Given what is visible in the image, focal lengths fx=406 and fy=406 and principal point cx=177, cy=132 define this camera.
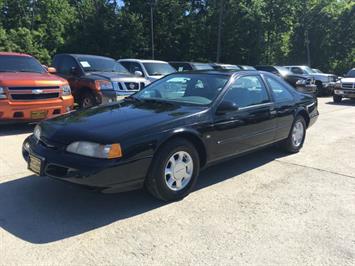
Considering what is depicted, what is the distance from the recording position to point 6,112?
761 centimetres

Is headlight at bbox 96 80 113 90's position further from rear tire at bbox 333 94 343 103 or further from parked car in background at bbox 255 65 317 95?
rear tire at bbox 333 94 343 103

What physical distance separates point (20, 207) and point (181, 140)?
184cm

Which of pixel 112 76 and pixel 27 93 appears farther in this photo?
pixel 112 76

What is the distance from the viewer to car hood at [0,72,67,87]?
773 centimetres

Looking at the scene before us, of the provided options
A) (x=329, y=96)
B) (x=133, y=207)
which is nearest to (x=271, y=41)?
(x=329, y=96)

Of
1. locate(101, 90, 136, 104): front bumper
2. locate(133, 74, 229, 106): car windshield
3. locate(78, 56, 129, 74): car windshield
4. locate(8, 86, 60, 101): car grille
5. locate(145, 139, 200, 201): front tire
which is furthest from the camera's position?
locate(78, 56, 129, 74): car windshield

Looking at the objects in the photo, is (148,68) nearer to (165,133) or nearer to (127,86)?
(127,86)

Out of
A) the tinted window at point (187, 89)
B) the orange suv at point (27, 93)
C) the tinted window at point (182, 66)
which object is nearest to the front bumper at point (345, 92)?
the tinted window at point (182, 66)

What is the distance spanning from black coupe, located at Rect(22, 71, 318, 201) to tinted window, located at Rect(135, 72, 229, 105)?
13 mm

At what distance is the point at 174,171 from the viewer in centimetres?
443

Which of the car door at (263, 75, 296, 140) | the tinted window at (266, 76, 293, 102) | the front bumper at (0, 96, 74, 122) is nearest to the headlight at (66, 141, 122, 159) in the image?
the car door at (263, 75, 296, 140)

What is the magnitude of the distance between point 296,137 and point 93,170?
163 inches

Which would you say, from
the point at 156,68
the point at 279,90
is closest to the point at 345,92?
the point at 156,68

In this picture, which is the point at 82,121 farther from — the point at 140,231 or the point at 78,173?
the point at 140,231
